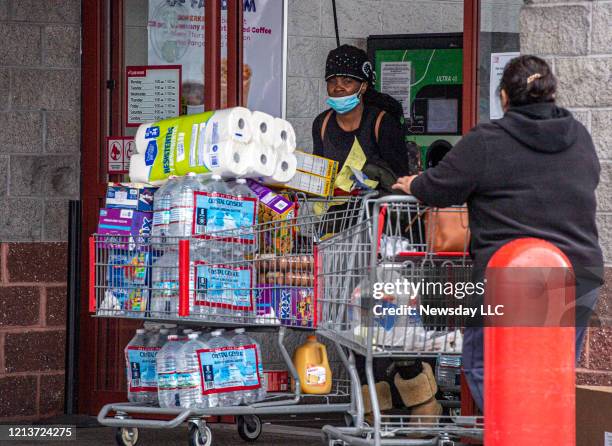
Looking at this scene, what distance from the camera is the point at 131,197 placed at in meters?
6.32

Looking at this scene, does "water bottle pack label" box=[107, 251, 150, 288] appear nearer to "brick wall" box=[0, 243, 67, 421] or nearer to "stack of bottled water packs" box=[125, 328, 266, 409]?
"stack of bottled water packs" box=[125, 328, 266, 409]

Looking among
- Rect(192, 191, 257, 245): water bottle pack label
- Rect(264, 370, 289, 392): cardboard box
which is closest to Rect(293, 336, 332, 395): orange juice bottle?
Rect(264, 370, 289, 392): cardboard box

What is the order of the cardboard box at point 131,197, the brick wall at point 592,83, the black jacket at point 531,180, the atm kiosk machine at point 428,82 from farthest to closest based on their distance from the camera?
the atm kiosk machine at point 428,82 → the cardboard box at point 131,197 → the brick wall at point 592,83 → the black jacket at point 531,180

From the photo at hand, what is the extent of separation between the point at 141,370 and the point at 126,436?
1.18ft

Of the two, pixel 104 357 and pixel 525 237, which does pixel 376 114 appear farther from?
pixel 525 237

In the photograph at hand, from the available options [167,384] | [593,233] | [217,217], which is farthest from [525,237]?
[167,384]

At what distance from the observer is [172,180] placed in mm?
6188

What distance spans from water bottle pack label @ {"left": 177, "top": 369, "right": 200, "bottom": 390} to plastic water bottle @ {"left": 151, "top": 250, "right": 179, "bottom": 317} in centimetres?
35

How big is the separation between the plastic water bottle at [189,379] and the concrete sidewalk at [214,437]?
707 millimetres

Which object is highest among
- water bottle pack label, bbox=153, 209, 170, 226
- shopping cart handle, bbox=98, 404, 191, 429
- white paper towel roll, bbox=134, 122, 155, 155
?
white paper towel roll, bbox=134, 122, 155, 155

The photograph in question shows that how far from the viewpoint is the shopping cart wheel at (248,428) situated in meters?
6.86

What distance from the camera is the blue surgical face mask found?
23.5ft

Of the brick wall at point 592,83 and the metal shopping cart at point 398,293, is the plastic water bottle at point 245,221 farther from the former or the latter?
the brick wall at point 592,83

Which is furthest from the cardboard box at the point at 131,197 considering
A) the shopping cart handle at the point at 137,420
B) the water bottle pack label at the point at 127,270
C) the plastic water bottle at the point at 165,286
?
the shopping cart handle at the point at 137,420
